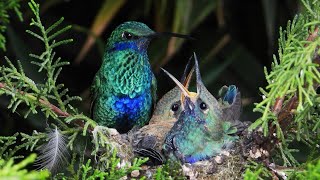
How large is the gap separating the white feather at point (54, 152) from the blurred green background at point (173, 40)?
1.85m

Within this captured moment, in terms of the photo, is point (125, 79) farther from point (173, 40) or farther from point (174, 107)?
point (173, 40)

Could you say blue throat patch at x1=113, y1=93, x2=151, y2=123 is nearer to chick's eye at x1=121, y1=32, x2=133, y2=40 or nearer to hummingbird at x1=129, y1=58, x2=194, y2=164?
hummingbird at x1=129, y1=58, x2=194, y2=164

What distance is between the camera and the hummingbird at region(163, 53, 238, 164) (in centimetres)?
240

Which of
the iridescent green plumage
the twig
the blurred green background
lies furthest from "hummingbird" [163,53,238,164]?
the blurred green background

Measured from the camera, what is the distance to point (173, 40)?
161 inches

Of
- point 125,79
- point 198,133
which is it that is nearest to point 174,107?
point 125,79

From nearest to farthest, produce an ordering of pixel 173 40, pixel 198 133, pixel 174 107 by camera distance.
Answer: pixel 198 133 < pixel 174 107 < pixel 173 40

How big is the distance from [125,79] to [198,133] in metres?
0.43

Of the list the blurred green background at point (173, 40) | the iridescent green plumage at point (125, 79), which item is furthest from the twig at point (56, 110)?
the blurred green background at point (173, 40)

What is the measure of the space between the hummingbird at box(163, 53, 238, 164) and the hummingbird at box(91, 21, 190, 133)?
26cm

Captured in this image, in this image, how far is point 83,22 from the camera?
4766 millimetres

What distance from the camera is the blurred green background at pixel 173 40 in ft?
13.7

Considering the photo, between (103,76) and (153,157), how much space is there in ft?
1.65

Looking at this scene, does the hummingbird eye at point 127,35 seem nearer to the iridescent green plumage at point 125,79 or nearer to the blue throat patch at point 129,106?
the iridescent green plumage at point 125,79
